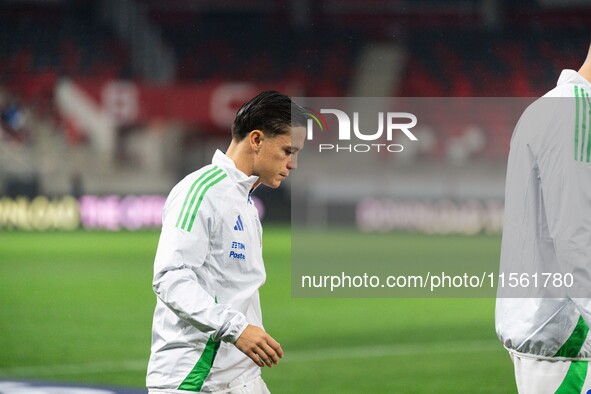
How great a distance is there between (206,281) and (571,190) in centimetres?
85

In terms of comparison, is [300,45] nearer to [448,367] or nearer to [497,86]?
[497,86]

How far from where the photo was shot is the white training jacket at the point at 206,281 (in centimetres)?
216

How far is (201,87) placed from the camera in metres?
22.1

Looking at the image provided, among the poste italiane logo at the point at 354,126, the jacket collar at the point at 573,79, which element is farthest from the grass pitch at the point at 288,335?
the jacket collar at the point at 573,79

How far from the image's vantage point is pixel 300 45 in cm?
2345

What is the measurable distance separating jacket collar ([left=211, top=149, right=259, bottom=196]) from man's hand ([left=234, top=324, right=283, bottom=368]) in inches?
15.6

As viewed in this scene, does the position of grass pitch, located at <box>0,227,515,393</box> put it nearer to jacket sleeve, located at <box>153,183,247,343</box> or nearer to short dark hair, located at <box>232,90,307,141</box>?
short dark hair, located at <box>232,90,307,141</box>

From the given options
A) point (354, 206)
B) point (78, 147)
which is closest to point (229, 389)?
point (354, 206)

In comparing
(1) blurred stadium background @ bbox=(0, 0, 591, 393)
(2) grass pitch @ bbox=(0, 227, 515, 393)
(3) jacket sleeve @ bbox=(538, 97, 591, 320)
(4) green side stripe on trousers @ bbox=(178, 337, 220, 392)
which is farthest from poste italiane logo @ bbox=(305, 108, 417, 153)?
(1) blurred stadium background @ bbox=(0, 0, 591, 393)

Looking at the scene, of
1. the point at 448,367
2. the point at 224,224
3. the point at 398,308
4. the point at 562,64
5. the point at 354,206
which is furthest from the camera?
the point at 562,64

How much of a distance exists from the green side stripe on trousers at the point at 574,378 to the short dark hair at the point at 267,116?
34.5 inches

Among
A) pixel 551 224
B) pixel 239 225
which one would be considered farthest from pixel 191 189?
pixel 551 224

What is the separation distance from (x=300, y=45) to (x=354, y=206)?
577cm

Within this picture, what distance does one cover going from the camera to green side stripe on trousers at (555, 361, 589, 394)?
2074mm
